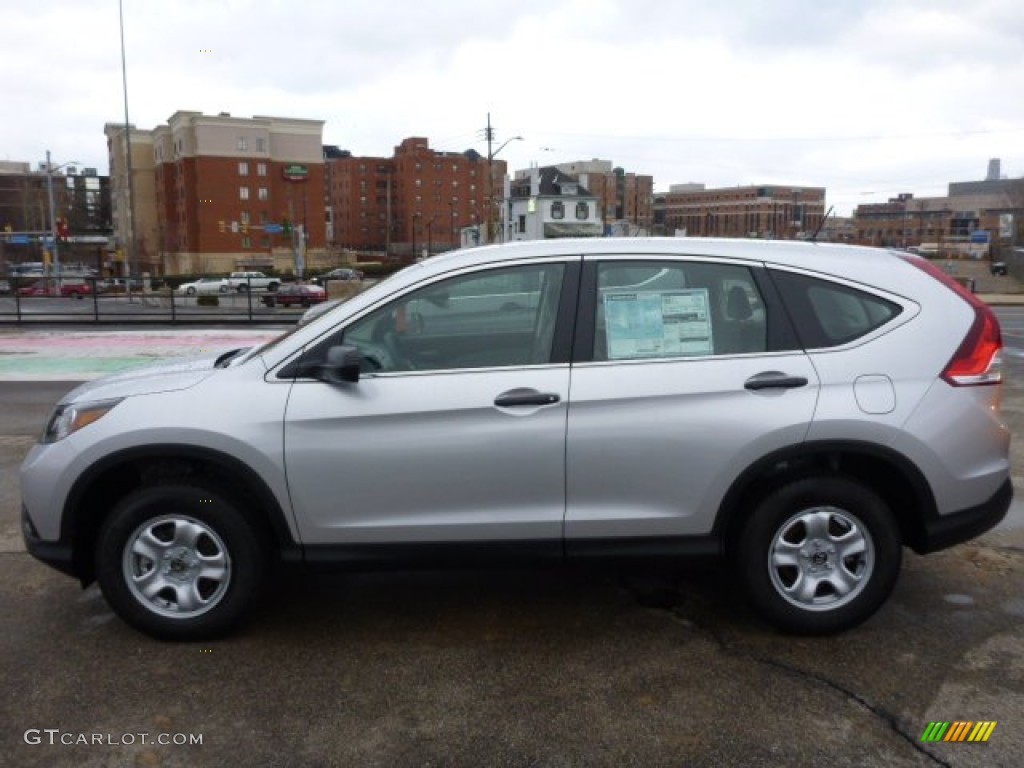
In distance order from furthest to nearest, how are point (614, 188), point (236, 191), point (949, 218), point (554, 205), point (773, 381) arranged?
point (949, 218) < point (614, 188) < point (236, 191) < point (554, 205) < point (773, 381)

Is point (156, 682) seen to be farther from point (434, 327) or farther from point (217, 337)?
point (217, 337)

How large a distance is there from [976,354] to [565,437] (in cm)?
179

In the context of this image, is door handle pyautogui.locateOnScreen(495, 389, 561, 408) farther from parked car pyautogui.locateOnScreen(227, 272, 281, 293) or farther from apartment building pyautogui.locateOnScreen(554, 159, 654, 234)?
apartment building pyautogui.locateOnScreen(554, 159, 654, 234)

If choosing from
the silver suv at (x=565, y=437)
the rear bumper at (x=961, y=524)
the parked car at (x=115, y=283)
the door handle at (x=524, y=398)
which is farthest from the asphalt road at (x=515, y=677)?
the parked car at (x=115, y=283)

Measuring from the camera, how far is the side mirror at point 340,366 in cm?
354

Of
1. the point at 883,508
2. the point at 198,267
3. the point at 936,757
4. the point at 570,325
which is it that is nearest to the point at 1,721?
the point at 570,325

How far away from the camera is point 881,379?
368 cm

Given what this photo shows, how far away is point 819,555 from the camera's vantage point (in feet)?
12.3

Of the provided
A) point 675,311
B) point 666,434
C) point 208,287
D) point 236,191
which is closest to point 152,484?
point 666,434

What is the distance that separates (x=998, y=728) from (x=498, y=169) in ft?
465

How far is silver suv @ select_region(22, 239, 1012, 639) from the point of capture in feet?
11.8

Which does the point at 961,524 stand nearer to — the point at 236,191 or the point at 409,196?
the point at 236,191

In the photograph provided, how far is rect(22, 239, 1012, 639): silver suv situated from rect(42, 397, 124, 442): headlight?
1cm
